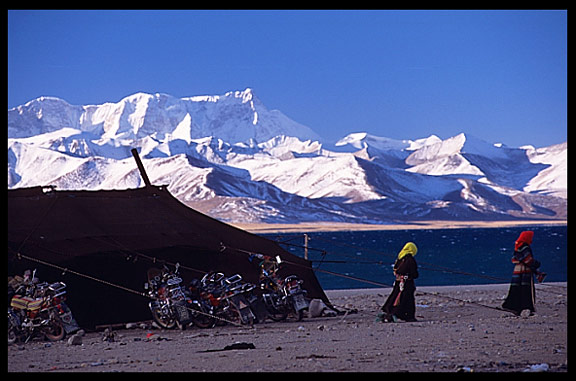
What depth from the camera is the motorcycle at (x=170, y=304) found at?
14125mm

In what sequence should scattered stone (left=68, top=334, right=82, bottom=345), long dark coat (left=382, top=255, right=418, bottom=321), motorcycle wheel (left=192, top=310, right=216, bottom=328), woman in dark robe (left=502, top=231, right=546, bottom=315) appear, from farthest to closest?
1. motorcycle wheel (left=192, top=310, right=216, bottom=328)
2. woman in dark robe (left=502, top=231, right=546, bottom=315)
3. long dark coat (left=382, top=255, right=418, bottom=321)
4. scattered stone (left=68, top=334, right=82, bottom=345)

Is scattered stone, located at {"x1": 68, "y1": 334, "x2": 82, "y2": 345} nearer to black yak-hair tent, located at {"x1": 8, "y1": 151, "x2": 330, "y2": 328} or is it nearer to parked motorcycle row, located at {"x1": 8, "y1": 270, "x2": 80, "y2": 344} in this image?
parked motorcycle row, located at {"x1": 8, "y1": 270, "x2": 80, "y2": 344}

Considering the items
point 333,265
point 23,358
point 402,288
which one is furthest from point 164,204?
point 333,265

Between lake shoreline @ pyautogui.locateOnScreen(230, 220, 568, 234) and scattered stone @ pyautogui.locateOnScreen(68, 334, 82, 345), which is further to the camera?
lake shoreline @ pyautogui.locateOnScreen(230, 220, 568, 234)

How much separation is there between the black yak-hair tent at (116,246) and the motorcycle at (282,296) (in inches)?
20.8

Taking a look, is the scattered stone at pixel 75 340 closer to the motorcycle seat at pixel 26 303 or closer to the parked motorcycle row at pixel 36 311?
the parked motorcycle row at pixel 36 311

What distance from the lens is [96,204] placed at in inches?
632

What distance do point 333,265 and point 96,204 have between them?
187ft

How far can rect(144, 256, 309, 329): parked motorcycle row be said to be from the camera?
14211mm

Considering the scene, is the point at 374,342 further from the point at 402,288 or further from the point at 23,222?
the point at 23,222

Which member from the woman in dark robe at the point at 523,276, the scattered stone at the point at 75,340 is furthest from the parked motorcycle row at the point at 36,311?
the woman in dark robe at the point at 523,276

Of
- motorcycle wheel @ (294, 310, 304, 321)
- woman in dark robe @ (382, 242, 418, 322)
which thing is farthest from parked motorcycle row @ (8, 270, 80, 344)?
woman in dark robe @ (382, 242, 418, 322)

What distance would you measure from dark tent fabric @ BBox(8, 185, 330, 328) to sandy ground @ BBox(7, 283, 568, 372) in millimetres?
697

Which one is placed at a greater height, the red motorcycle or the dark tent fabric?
the dark tent fabric
